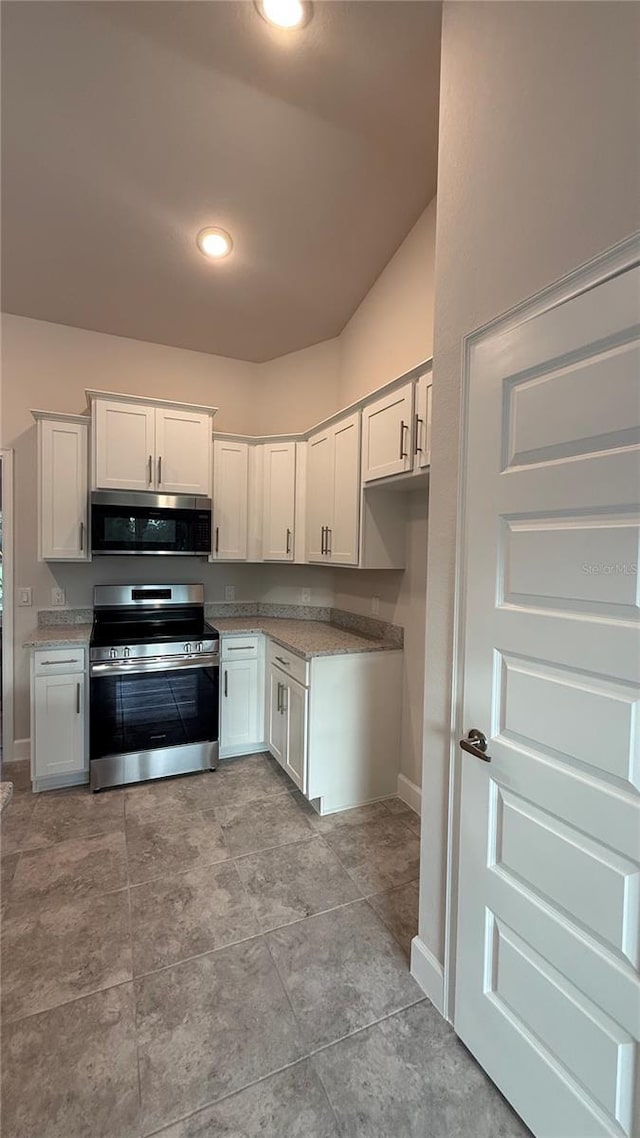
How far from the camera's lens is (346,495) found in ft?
9.17

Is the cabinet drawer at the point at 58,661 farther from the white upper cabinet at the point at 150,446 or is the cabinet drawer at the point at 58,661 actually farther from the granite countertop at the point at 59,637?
the white upper cabinet at the point at 150,446

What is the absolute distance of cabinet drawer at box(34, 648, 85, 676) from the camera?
9.05ft

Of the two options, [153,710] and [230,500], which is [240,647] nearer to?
[153,710]

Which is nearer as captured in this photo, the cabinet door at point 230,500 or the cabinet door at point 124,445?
the cabinet door at point 124,445

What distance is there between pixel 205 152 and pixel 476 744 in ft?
9.03

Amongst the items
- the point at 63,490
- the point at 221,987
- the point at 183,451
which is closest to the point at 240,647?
the point at 183,451

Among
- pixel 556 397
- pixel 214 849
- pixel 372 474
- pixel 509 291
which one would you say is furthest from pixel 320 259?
pixel 214 849

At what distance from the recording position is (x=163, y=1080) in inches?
51.7

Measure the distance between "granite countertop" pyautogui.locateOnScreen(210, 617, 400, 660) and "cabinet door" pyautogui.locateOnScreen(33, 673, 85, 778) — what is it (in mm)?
984

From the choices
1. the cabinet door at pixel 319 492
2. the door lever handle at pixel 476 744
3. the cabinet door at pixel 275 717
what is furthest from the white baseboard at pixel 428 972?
the cabinet door at pixel 319 492

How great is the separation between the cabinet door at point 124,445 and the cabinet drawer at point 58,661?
3.48 ft

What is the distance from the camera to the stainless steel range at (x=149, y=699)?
2.81 meters

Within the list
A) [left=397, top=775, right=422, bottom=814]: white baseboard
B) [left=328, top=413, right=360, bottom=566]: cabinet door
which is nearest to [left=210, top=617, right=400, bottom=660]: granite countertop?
[left=328, top=413, right=360, bottom=566]: cabinet door

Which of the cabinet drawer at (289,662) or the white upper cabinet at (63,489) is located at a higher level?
the white upper cabinet at (63,489)
